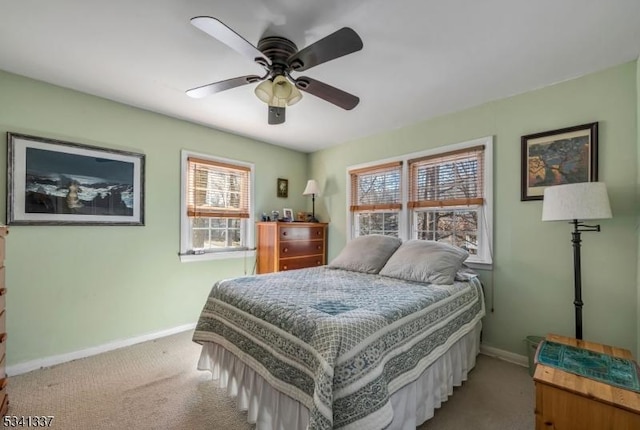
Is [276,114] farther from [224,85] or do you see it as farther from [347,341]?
[347,341]

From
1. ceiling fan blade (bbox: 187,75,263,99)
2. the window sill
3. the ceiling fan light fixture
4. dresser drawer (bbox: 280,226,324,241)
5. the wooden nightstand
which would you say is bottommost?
the wooden nightstand

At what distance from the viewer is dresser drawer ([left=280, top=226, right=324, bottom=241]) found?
362 centimetres

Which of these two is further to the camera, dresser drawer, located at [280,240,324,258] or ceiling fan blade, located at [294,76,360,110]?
dresser drawer, located at [280,240,324,258]

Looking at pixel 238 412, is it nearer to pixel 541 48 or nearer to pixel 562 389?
pixel 562 389

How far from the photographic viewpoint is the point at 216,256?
3.52 meters

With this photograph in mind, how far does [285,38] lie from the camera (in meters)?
1.76

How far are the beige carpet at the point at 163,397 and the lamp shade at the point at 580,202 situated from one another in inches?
51.8

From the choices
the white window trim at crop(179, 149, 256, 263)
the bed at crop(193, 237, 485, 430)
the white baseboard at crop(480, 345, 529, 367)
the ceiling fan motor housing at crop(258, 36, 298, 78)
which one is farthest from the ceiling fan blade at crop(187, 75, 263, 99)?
the white baseboard at crop(480, 345, 529, 367)

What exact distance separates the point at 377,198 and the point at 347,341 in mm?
2604

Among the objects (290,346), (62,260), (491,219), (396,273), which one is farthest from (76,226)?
(491,219)

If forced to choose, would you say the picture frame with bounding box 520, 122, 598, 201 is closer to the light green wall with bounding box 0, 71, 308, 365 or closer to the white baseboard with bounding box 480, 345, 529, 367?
the white baseboard with bounding box 480, 345, 529, 367

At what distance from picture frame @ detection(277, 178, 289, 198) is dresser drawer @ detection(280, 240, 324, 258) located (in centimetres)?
86

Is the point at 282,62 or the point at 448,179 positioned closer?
the point at 282,62

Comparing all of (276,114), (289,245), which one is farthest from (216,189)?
(276,114)
